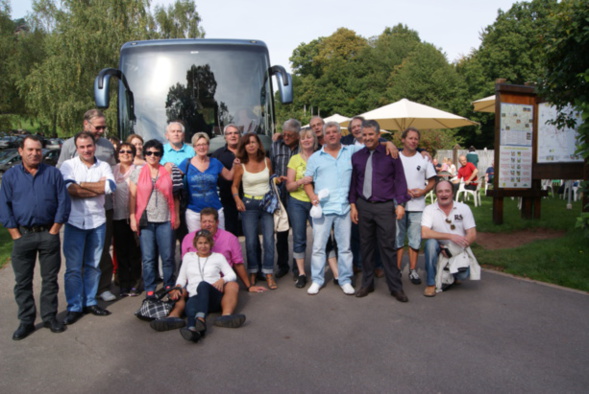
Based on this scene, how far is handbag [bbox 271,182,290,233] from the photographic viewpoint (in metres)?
6.52

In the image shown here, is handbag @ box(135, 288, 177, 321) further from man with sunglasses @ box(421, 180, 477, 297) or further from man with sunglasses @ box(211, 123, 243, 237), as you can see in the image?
man with sunglasses @ box(421, 180, 477, 297)

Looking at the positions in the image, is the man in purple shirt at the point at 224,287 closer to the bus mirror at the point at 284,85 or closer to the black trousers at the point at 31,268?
the black trousers at the point at 31,268

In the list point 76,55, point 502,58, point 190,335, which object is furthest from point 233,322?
point 502,58

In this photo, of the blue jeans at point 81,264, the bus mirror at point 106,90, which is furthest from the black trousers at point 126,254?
the bus mirror at point 106,90

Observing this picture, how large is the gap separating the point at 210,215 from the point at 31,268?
181cm

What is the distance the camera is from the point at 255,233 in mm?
6504

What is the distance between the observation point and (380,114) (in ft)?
47.3

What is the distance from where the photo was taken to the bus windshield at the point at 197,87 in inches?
338

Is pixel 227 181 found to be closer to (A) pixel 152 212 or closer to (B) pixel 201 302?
(A) pixel 152 212

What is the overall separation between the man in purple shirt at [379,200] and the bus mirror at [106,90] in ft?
14.6

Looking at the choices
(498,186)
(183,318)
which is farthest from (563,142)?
(183,318)

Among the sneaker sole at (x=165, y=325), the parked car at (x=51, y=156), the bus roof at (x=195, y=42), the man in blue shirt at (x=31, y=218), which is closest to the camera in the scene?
the man in blue shirt at (x=31, y=218)

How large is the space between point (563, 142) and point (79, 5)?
29.4m

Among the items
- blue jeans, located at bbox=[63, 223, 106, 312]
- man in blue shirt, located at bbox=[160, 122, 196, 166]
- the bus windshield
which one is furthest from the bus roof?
blue jeans, located at bbox=[63, 223, 106, 312]
